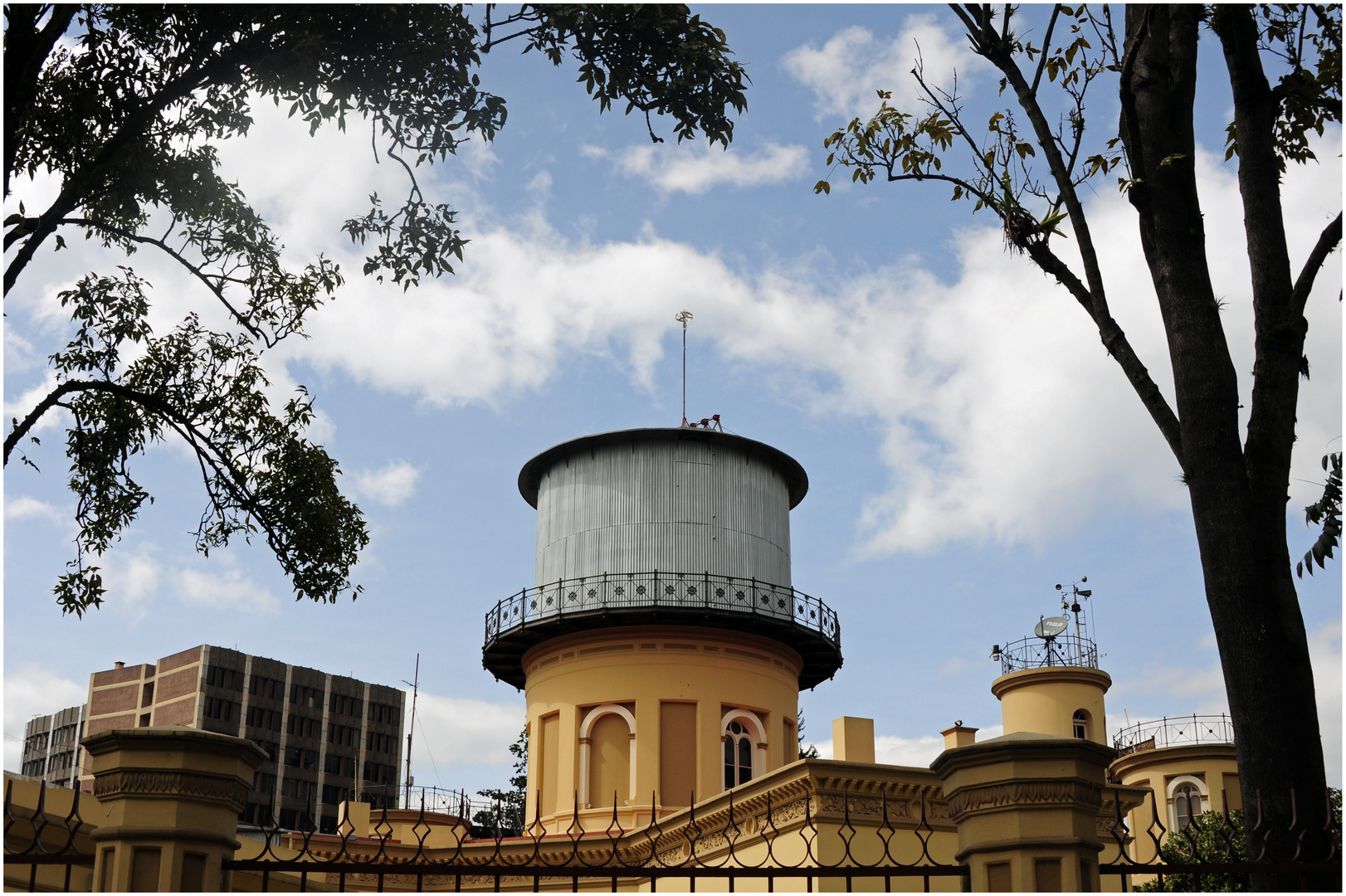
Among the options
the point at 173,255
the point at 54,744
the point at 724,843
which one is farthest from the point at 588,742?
the point at 54,744

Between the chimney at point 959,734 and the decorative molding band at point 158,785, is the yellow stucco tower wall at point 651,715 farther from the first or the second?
the decorative molding band at point 158,785

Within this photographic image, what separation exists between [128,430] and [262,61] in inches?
148

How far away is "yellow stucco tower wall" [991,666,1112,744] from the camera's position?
35.4 metres

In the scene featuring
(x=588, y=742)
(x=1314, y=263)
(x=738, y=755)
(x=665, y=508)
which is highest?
(x=665, y=508)

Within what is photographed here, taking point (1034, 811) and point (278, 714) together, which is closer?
point (1034, 811)

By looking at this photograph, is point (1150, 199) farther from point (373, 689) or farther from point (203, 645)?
point (373, 689)

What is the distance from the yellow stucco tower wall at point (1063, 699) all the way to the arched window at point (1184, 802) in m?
2.49

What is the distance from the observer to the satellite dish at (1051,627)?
3628 centimetres

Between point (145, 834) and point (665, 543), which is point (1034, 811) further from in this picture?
point (665, 543)

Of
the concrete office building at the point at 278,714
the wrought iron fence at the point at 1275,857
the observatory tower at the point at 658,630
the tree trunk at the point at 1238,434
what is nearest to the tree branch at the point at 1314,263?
the tree trunk at the point at 1238,434

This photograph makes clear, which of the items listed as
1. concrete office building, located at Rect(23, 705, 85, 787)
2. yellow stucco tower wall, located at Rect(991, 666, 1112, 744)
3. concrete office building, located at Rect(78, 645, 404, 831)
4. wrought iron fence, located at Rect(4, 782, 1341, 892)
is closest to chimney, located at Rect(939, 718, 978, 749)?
wrought iron fence, located at Rect(4, 782, 1341, 892)

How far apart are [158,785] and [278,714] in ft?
→ 291

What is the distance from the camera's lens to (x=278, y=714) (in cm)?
8775

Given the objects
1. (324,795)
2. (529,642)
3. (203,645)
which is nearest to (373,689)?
(324,795)
